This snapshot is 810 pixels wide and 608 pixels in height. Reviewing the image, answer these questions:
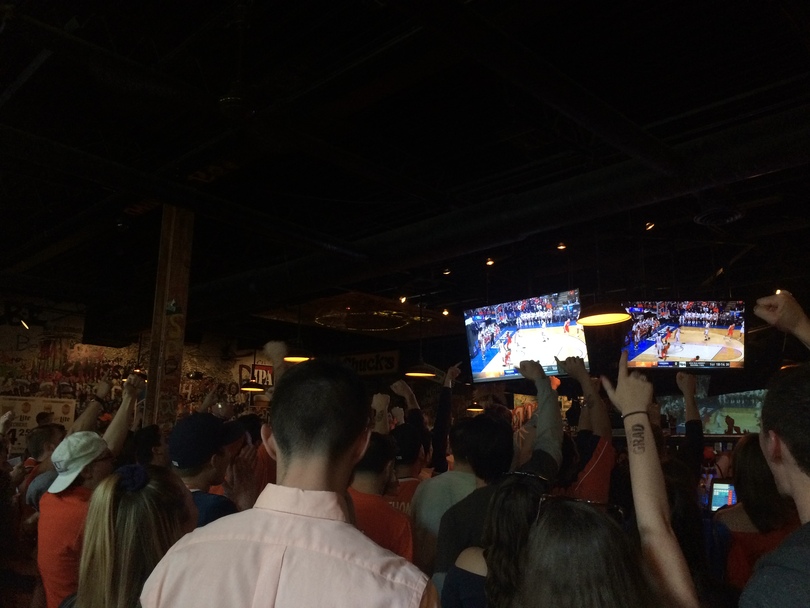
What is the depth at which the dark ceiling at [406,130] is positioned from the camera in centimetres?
407

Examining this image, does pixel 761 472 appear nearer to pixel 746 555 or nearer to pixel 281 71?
pixel 746 555

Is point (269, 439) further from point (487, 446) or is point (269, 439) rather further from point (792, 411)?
point (487, 446)

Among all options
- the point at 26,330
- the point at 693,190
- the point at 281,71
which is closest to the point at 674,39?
the point at 693,190

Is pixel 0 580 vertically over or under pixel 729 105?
under

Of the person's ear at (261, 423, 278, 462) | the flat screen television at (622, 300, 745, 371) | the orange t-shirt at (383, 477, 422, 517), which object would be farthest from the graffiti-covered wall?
the person's ear at (261, 423, 278, 462)

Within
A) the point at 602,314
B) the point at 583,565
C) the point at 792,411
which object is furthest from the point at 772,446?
the point at 602,314

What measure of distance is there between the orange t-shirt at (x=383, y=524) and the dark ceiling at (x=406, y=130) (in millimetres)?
2327

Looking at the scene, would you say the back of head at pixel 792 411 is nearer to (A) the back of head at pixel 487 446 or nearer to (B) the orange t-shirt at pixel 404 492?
(A) the back of head at pixel 487 446

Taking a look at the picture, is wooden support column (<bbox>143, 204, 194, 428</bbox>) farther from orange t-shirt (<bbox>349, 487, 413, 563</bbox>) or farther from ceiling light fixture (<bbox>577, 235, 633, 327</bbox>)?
ceiling light fixture (<bbox>577, 235, 633, 327</bbox>)

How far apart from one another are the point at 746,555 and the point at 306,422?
2045 millimetres

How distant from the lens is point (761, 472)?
2.46 metres

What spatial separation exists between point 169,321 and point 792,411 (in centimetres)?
559

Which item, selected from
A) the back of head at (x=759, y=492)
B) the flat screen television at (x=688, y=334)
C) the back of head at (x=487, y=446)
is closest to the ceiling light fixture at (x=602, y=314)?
the flat screen television at (x=688, y=334)

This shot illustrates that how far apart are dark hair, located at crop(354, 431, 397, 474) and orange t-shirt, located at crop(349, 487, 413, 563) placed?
0.50ft
